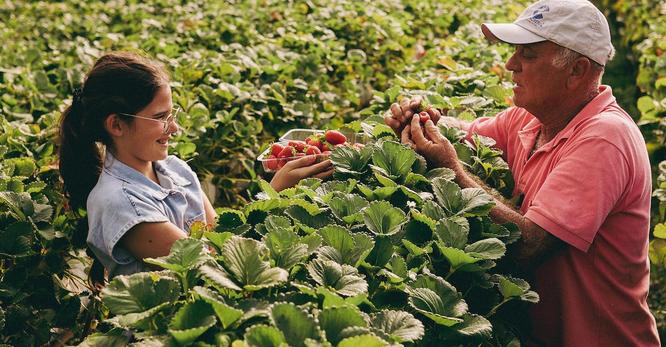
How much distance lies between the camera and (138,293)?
155 cm

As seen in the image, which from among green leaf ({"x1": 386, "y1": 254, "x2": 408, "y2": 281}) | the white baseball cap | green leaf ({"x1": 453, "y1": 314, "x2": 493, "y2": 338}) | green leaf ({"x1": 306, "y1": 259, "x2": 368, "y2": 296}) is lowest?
green leaf ({"x1": 453, "y1": 314, "x2": 493, "y2": 338})

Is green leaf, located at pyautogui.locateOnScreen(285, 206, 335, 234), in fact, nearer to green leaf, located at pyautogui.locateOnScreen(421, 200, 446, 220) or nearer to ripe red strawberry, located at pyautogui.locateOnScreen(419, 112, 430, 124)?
green leaf, located at pyautogui.locateOnScreen(421, 200, 446, 220)

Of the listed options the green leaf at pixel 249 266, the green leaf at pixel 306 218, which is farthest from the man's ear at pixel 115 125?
the green leaf at pixel 249 266

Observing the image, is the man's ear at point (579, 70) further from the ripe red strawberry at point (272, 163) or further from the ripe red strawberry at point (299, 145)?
the ripe red strawberry at point (272, 163)

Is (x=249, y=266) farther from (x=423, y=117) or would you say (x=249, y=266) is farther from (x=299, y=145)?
(x=423, y=117)

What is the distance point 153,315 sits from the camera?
1521 mm

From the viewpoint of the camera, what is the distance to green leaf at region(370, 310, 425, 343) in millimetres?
1524

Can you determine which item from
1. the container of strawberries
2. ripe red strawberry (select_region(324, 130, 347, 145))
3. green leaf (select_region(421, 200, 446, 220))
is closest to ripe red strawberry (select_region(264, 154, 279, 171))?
the container of strawberries

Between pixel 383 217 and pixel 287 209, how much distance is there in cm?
28

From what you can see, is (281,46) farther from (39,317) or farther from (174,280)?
(174,280)

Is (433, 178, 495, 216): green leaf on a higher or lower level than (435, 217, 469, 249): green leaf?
lower

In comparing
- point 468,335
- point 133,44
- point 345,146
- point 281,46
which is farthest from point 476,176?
point 133,44

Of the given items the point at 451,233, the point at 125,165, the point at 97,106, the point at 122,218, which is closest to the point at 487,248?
the point at 451,233

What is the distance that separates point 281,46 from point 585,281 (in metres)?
3.76
